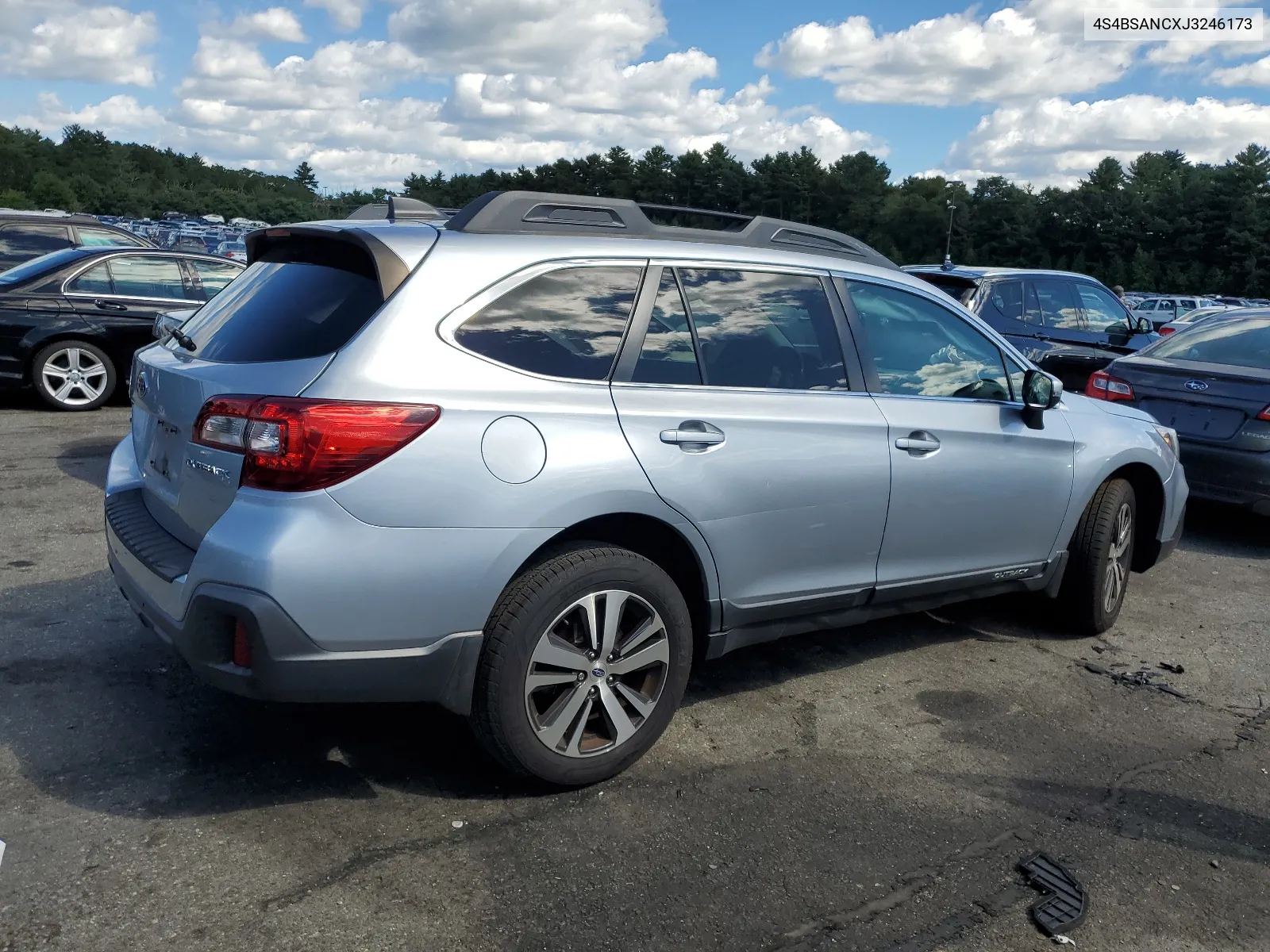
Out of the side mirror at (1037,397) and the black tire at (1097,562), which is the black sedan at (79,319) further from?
the black tire at (1097,562)

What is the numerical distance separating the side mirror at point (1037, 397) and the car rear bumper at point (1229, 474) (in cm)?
311

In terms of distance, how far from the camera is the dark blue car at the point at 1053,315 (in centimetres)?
1049

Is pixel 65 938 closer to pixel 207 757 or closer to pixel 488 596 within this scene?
pixel 207 757

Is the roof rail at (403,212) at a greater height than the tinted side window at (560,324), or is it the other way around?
the roof rail at (403,212)

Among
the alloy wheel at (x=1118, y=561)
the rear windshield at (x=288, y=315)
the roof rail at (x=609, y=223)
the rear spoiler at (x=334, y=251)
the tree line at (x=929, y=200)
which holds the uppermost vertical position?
the tree line at (x=929, y=200)

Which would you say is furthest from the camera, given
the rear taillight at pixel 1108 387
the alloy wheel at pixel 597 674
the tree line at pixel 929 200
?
the tree line at pixel 929 200

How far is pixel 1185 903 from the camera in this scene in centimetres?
317

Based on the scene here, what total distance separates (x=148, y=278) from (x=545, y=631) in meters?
8.94

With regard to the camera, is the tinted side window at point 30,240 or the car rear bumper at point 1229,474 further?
the tinted side window at point 30,240

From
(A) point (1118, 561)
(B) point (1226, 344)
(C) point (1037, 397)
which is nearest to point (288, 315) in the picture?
(C) point (1037, 397)

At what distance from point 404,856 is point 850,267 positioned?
9.07 ft

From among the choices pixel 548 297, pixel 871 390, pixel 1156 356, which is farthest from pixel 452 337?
pixel 1156 356

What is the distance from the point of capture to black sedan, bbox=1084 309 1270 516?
287 inches

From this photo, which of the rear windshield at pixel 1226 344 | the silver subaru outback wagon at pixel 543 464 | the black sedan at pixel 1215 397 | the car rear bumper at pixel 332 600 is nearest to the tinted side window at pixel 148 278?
the silver subaru outback wagon at pixel 543 464
